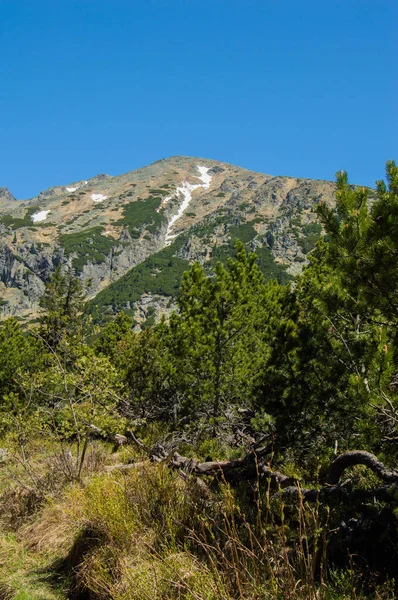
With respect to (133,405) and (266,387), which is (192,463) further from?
(133,405)

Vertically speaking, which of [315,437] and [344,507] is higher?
[315,437]

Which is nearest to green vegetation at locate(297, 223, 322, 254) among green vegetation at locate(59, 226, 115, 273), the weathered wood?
green vegetation at locate(59, 226, 115, 273)

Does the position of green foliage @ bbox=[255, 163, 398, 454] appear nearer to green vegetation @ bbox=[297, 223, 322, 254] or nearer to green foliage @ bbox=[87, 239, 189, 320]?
green foliage @ bbox=[87, 239, 189, 320]

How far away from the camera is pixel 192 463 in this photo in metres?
6.59

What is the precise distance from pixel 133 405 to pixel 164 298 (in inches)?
3891

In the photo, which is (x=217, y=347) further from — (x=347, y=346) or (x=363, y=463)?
(x=363, y=463)

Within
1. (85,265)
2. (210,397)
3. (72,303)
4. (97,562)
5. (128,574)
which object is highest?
(85,265)

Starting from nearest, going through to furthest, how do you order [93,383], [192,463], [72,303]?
[192,463]
[93,383]
[72,303]

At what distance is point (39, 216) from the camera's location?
18538 centimetres

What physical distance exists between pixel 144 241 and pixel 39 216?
6135 centimetres

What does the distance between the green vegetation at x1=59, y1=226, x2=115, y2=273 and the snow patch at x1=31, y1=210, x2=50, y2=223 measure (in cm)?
3509

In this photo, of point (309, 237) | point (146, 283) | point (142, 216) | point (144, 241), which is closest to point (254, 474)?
point (146, 283)

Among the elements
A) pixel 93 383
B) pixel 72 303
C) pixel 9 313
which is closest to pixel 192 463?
pixel 93 383

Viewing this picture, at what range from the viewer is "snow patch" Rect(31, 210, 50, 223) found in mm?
180613
